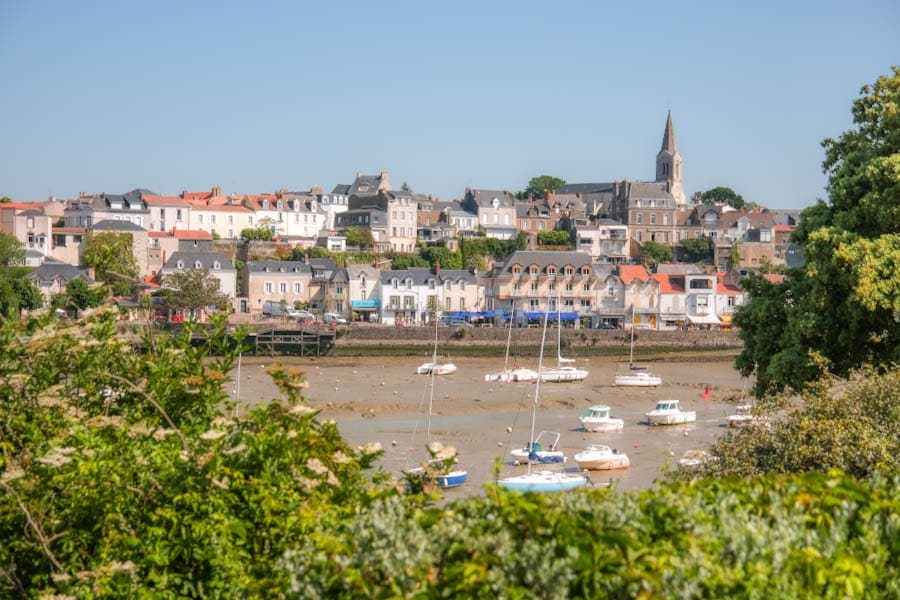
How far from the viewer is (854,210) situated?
18.1 m

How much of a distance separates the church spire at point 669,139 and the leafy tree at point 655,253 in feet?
102

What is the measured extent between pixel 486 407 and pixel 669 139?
9134 centimetres

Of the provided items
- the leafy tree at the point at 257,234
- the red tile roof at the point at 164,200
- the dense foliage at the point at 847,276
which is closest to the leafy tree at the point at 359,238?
the leafy tree at the point at 257,234

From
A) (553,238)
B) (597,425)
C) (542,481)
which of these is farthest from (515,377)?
(553,238)

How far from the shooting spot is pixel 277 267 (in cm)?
7800

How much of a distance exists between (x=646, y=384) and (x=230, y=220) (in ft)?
184

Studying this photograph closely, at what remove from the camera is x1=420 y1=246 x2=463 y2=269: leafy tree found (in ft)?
289

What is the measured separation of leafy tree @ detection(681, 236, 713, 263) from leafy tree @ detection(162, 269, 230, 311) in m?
47.5

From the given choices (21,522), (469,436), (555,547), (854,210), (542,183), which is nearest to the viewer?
(555,547)

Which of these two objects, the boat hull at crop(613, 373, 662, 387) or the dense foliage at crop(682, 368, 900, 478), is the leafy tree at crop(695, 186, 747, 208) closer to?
the boat hull at crop(613, 373, 662, 387)

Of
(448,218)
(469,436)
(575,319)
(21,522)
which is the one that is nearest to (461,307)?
(575,319)

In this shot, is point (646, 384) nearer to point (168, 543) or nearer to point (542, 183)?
point (168, 543)

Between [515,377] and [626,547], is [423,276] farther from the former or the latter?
[626,547]

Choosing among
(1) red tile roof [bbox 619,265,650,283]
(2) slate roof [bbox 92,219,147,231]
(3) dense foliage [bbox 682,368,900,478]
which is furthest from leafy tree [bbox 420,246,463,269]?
(3) dense foliage [bbox 682,368,900,478]
